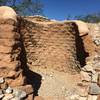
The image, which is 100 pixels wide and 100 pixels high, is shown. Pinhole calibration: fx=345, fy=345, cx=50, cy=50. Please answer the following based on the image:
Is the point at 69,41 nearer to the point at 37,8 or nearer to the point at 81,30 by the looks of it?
the point at 81,30

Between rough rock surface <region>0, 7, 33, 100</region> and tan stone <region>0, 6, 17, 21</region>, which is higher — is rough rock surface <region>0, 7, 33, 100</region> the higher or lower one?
the lower one

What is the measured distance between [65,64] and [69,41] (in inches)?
38.7

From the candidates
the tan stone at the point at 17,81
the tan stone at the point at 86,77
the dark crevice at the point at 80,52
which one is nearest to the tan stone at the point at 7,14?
the tan stone at the point at 17,81

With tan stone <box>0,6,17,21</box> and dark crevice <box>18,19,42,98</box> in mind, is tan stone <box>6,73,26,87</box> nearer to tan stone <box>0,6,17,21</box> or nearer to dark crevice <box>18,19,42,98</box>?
tan stone <box>0,6,17,21</box>

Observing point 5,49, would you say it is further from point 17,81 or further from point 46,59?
point 46,59

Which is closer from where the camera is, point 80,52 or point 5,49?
point 5,49

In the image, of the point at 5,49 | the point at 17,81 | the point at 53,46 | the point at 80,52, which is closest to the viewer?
the point at 17,81

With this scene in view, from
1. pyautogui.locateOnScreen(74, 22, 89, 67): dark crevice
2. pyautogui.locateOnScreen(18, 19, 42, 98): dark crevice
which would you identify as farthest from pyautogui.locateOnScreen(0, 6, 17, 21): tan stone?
pyautogui.locateOnScreen(74, 22, 89, 67): dark crevice

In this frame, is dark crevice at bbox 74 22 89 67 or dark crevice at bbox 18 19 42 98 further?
dark crevice at bbox 74 22 89 67

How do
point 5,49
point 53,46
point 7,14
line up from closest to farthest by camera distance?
point 5,49
point 7,14
point 53,46

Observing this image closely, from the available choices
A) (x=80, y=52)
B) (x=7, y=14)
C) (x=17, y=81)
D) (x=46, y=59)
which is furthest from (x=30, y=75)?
(x=80, y=52)

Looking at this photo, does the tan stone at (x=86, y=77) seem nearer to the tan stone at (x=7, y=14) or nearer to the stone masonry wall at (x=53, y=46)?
the tan stone at (x=7, y=14)

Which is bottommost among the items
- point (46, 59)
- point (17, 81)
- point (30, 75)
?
point (30, 75)

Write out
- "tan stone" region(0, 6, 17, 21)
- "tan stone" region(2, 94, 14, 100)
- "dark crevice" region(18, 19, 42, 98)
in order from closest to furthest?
1. "tan stone" region(2, 94, 14, 100)
2. "tan stone" region(0, 6, 17, 21)
3. "dark crevice" region(18, 19, 42, 98)
